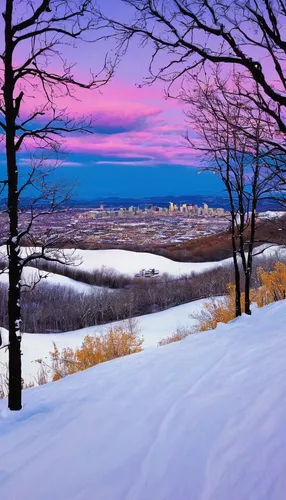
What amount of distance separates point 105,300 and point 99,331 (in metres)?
9.22

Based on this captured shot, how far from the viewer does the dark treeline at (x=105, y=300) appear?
1586 inches

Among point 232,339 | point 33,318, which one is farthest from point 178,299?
point 232,339

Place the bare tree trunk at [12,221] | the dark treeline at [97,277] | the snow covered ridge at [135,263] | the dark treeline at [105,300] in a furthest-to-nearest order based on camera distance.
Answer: the snow covered ridge at [135,263]
the dark treeline at [97,277]
the dark treeline at [105,300]
the bare tree trunk at [12,221]

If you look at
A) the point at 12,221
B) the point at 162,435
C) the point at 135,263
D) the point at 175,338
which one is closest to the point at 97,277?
the point at 135,263

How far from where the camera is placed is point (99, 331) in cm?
3594

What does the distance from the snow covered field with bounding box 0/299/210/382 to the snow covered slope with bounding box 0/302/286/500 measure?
20148 millimetres

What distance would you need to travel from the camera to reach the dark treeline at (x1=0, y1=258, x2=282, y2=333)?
40.3 meters

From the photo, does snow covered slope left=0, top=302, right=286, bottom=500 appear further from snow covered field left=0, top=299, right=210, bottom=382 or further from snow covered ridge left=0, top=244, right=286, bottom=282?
snow covered ridge left=0, top=244, right=286, bottom=282

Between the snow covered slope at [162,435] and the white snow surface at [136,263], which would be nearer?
the snow covered slope at [162,435]

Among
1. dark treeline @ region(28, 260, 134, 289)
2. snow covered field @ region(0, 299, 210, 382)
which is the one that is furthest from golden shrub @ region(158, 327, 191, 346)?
Result: dark treeline @ region(28, 260, 134, 289)

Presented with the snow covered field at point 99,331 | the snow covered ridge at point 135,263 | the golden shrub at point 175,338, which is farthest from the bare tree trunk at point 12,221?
the snow covered ridge at point 135,263

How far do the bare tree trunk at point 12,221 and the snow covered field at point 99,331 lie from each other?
1916 centimetres

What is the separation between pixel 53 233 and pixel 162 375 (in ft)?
10.6

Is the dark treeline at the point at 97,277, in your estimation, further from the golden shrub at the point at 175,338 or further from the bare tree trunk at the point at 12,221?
the bare tree trunk at the point at 12,221
